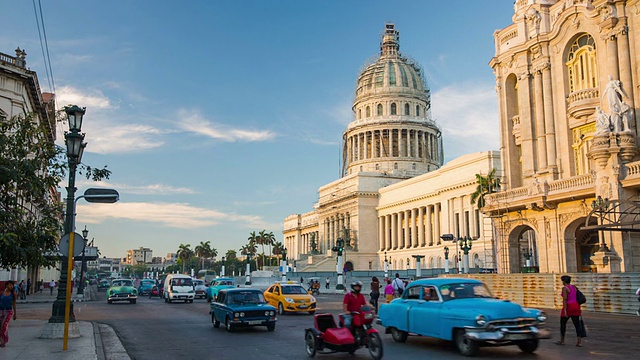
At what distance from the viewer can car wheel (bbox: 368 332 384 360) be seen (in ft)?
39.1

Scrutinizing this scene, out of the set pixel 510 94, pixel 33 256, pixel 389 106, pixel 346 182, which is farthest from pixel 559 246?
pixel 389 106

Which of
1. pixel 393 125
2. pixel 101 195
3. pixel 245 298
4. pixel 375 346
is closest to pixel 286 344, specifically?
pixel 375 346

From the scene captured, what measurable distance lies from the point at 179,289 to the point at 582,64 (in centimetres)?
3046

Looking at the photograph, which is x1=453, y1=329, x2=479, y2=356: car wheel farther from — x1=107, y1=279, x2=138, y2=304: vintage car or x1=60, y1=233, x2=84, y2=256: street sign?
x1=107, y1=279, x2=138, y2=304: vintage car

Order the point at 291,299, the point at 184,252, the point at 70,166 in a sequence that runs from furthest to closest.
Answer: the point at 184,252, the point at 291,299, the point at 70,166

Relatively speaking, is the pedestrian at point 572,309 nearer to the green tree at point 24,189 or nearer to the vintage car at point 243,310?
the vintage car at point 243,310

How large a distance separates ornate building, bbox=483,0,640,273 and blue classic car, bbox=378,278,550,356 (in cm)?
1586

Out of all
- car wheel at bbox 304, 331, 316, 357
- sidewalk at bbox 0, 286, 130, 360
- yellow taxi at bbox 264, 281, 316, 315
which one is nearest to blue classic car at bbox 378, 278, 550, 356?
car wheel at bbox 304, 331, 316, 357

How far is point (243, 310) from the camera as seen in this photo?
1920 centimetres

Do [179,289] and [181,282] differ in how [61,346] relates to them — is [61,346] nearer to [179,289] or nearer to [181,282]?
[179,289]

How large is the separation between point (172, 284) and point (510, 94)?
92.0ft

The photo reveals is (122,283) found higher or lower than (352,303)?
lower

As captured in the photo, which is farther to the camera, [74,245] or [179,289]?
[179,289]

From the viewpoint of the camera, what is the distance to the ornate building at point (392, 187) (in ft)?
262
